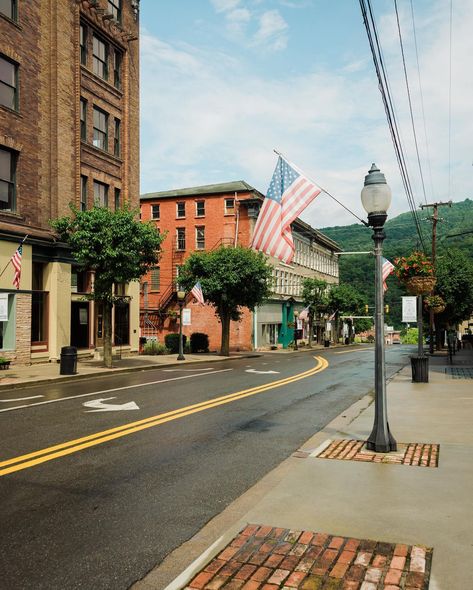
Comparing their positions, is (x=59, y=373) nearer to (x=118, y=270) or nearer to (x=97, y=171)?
(x=118, y=270)

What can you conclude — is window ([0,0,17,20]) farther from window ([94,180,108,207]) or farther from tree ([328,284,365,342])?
tree ([328,284,365,342])

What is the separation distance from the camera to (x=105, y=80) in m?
31.2

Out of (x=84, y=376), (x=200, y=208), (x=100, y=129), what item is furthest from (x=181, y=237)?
(x=84, y=376)

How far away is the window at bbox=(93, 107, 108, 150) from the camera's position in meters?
30.6

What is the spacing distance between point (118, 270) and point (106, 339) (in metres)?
3.07

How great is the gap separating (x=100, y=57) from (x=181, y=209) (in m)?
24.3

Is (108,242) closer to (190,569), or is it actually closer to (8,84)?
(8,84)

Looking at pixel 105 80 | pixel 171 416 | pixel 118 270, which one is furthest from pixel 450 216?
pixel 171 416

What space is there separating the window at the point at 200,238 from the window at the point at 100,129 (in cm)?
2261

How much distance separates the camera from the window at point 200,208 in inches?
2112

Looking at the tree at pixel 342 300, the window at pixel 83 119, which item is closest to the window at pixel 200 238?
the tree at pixel 342 300

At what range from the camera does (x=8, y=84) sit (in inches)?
943

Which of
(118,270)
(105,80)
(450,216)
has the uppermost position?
(450,216)

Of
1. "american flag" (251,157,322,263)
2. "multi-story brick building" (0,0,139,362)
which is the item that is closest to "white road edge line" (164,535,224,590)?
"american flag" (251,157,322,263)
